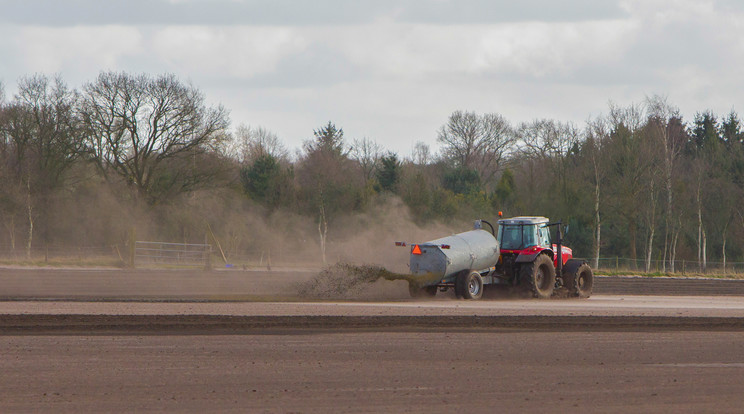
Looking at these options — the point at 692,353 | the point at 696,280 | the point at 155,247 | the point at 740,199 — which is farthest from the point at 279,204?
the point at 692,353

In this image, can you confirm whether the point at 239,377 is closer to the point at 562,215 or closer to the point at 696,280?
the point at 696,280

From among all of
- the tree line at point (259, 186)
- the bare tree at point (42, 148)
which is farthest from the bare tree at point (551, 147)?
the bare tree at point (42, 148)

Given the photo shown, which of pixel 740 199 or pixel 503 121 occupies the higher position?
pixel 503 121

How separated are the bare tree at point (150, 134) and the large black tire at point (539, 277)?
3027cm

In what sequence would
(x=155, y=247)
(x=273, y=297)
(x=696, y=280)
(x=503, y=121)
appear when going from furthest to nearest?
(x=503, y=121)
(x=155, y=247)
(x=696, y=280)
(x=273, y=297)

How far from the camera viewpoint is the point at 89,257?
45.3 m

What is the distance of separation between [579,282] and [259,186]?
32637mm

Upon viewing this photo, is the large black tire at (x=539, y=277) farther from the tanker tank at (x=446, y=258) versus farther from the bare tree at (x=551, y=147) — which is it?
the bare tree at (x=551, y=147)

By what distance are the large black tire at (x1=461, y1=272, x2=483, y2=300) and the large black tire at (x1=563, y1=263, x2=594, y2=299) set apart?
3419 millimetres

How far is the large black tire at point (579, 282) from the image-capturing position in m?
25.6

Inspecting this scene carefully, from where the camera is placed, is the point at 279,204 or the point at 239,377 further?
the point at 279,204

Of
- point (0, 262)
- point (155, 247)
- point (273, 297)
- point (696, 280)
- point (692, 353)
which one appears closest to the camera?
point (692, 353)

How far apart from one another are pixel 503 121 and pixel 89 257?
4395cm

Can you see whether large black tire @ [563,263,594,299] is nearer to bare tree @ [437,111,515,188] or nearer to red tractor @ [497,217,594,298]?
red tractor @ [497,217,594,298]
